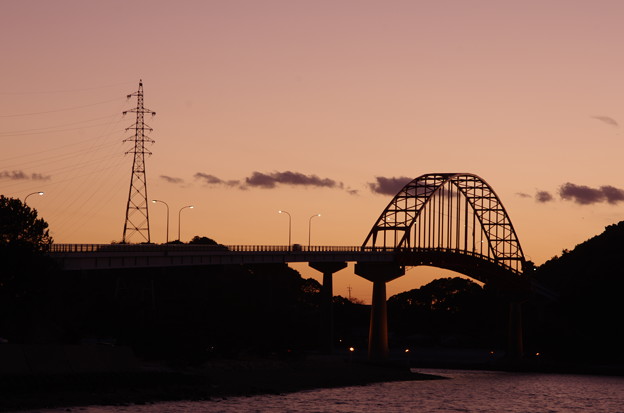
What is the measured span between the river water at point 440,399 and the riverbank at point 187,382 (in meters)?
1.85

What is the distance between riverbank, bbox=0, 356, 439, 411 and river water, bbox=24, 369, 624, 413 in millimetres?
1854

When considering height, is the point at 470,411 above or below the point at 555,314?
below

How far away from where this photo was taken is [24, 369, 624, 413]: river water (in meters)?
86.1

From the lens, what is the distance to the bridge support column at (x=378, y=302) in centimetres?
15562

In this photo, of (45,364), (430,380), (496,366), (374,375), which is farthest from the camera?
(496,366)

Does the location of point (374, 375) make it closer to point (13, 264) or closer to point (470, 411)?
point (470, 411)

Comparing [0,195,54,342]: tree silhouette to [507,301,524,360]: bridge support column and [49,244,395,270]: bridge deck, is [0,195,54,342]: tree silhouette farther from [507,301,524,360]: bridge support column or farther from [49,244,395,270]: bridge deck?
[507,301,524,360]: bridge support column

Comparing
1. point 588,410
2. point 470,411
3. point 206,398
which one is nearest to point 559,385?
point 588,410

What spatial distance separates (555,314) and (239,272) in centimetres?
5386

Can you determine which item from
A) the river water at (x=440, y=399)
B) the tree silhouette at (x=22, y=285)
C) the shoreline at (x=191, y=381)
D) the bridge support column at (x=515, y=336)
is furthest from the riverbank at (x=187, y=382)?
the bridge support column at (x=515, y=336)

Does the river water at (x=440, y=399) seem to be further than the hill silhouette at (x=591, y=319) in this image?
No

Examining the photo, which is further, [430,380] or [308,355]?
[430,380]

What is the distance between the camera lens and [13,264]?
92.4 metres

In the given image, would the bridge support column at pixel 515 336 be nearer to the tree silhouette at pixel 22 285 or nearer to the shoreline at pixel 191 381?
the shoreline at pixel 191 381
